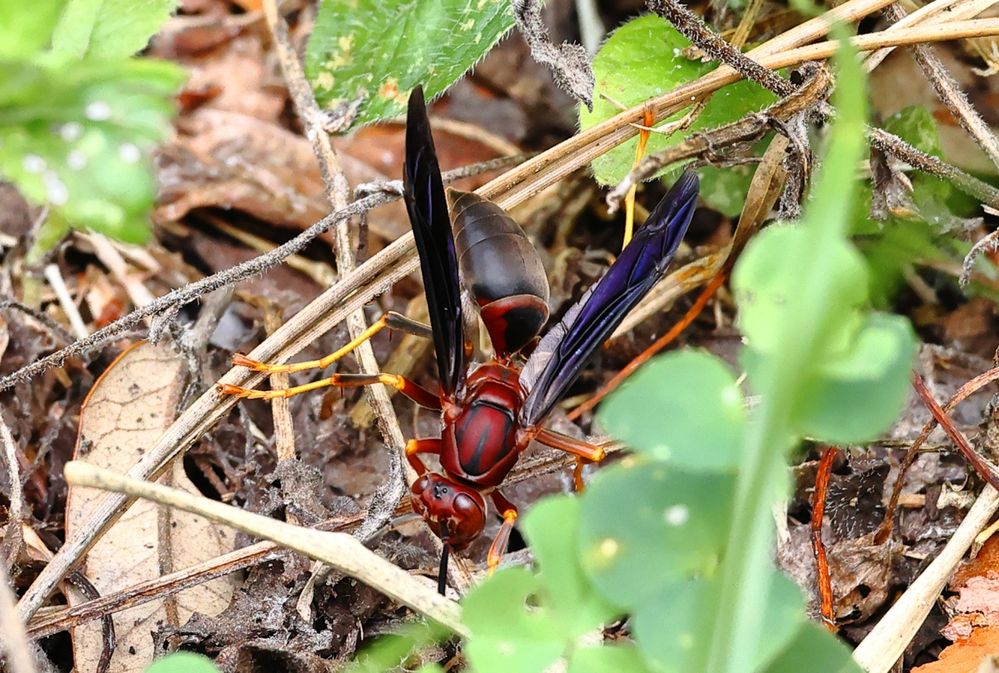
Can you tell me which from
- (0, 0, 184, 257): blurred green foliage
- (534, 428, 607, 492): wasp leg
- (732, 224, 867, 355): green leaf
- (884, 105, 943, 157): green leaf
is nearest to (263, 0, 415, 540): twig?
(534, 428, 607, 492): wasp leg

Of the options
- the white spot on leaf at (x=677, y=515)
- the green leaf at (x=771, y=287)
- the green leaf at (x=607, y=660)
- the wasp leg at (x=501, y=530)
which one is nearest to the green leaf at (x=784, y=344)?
the green leaf at (x=771, y=287)

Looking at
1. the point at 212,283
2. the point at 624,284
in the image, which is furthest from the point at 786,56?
the point at 212,283

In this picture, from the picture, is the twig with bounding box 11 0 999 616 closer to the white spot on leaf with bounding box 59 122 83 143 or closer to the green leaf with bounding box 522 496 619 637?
the white spot on leaf with bounding box 59 122 83 143

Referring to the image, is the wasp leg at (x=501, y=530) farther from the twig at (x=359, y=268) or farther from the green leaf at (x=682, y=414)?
the green leaf at (x=682, y=414)

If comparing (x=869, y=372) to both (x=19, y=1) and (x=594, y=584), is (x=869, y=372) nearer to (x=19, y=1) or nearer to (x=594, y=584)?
(x=594, y=584)

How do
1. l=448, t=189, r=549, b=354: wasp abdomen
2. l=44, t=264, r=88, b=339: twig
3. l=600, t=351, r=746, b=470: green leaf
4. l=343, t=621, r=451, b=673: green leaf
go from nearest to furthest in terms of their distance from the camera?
l=600, t=351, r=746, b=470: green leaf → l=343, t=621, r=451, b=673: green leaf → l=448, t=189, r=549, b=354: wasp abdomen → l=44, t=264, r=88, b=339: twig

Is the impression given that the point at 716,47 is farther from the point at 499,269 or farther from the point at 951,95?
the point at 499,269
